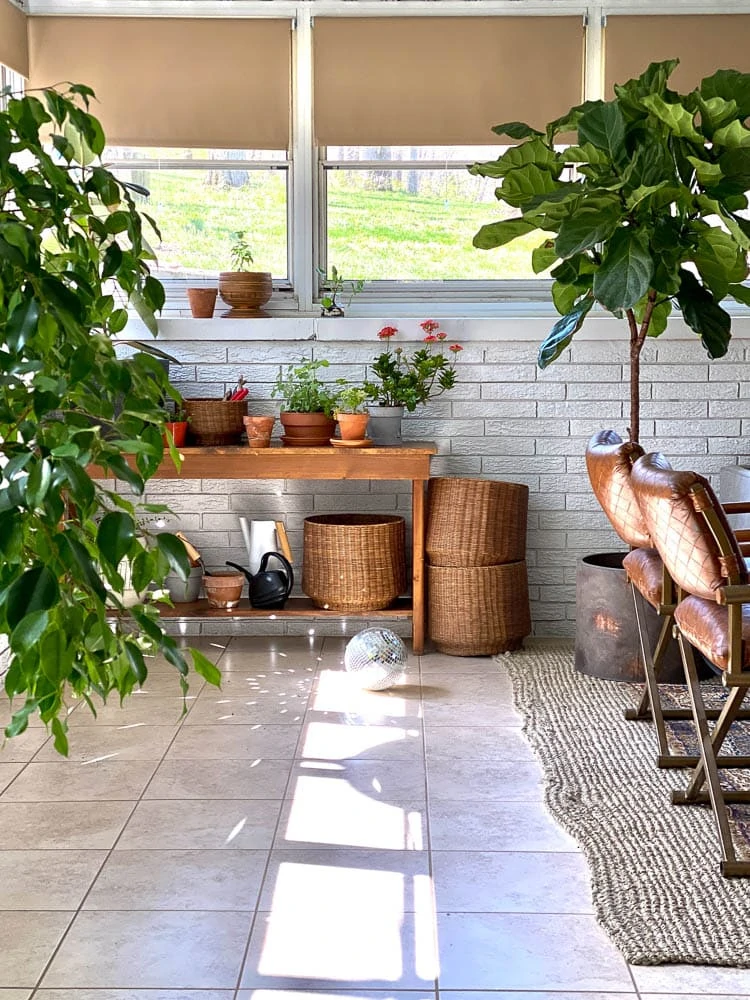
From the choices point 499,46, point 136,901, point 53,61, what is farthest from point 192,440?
point 136,901

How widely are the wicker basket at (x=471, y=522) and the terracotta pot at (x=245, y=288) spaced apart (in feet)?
3.47

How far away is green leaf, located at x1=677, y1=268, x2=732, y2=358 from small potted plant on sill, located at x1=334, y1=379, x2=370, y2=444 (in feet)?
4.04

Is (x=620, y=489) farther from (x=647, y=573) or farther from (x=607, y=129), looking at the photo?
(x=607, y=129)

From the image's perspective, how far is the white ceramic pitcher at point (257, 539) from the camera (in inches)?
187

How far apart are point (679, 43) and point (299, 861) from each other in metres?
3.66

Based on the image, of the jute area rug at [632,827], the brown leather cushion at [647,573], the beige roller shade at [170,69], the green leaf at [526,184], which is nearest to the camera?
the jute area rug at [632,827]

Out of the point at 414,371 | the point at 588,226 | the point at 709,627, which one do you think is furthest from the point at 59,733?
the point at 414,371

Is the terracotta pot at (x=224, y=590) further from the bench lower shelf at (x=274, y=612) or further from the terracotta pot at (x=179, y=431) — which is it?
the terracotta pot at (x=179, y=431)

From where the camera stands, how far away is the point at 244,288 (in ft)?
16.0

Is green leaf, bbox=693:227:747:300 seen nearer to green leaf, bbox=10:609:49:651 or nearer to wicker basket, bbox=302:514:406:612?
wicker basket, bbox=302:514:406:612

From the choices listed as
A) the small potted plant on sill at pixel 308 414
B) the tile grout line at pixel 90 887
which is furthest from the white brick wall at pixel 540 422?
the tile grout line at pixel 90 887

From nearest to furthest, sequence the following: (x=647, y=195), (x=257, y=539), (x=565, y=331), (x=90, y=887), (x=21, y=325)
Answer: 1. (x=21, y=325)
2. (x=90, y=887)
3. (x=647, y=195)
4. (x=565, y=331)
5. (x=257, y=539)

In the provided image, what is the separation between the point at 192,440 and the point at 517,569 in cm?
133

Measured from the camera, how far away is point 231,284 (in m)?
4.89
